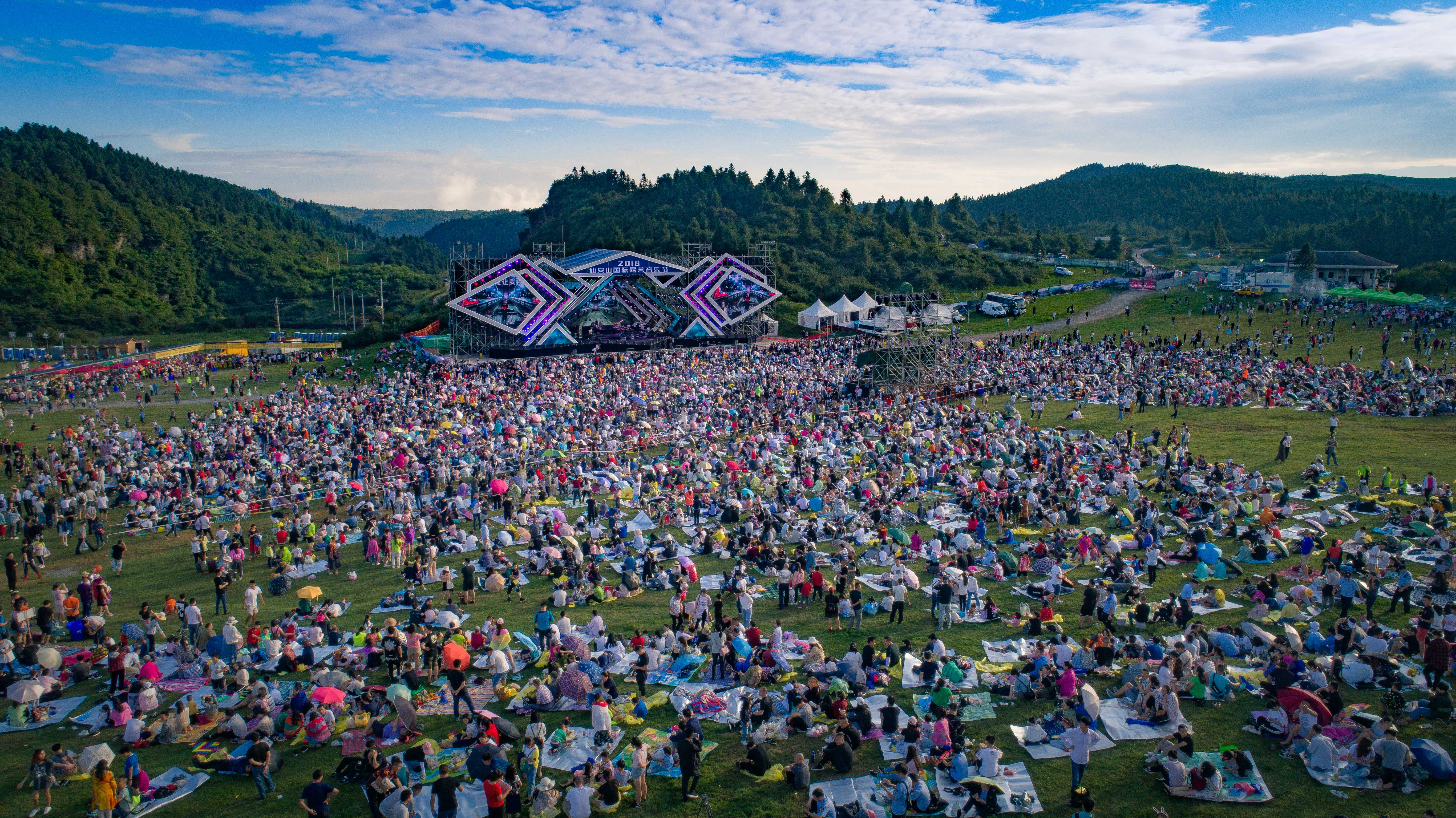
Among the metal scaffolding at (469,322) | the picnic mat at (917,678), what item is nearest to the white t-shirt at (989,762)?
the picnic mat at (917,678)

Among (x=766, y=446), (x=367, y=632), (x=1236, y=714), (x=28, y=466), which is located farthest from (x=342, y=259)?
(x=1236, y=714)

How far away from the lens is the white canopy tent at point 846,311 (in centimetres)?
6022

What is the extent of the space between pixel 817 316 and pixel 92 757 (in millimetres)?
52828

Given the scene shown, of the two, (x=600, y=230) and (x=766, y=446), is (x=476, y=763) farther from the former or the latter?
(x=600, y=230)

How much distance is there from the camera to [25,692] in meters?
11.1

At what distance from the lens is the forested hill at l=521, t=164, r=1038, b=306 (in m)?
76.8

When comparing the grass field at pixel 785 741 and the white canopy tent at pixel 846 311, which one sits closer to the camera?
the grass field at pixel 785 741

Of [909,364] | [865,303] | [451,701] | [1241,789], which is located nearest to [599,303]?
[865,303]

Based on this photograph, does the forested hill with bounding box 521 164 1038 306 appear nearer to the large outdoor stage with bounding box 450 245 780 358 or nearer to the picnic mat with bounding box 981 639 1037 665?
the large outdoor stage with bounding box 450 245 780 358

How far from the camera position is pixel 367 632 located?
13383 millimetres

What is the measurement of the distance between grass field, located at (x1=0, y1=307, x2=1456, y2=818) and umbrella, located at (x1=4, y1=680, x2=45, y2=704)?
460 mm

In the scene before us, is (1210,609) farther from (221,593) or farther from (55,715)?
(55,715)

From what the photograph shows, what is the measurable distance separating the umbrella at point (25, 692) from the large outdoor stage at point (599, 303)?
3557 centimetres

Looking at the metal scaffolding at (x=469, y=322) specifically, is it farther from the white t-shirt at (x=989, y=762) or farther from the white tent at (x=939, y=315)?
the white t-shirt at (x=989, y=762)
